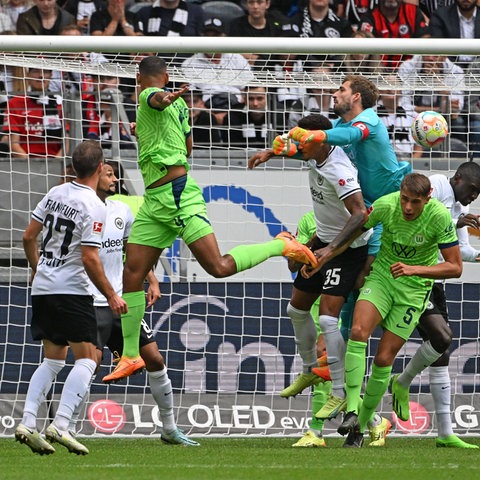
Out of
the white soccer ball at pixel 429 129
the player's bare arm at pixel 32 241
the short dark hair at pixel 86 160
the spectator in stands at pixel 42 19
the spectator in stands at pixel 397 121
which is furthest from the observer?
the spectator in stands at pixel 42 19

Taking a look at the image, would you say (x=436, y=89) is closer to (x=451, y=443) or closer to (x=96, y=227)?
(x=451, y=443)

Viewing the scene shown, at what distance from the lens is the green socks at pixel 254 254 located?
826 cm

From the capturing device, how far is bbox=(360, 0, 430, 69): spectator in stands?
15.2 metres

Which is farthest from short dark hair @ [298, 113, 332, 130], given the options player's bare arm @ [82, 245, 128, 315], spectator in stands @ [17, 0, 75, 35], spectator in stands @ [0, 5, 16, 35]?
spectator in stands @ [0, 5, 16, 35]

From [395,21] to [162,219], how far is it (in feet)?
25.7

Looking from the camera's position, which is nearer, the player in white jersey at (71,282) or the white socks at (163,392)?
the player in white jersey at (71,282)

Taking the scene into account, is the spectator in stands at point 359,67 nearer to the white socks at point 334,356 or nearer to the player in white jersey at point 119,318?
the player in white jersey at point 119,318

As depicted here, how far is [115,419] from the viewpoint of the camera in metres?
10.9

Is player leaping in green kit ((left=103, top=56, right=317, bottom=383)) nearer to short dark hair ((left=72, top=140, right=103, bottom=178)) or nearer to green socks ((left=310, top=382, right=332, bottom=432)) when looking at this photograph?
short dark hair ((left=72, top=140, right=103, bottom=178))

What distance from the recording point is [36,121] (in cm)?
1241

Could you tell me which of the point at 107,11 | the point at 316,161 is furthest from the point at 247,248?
the point at 107,11

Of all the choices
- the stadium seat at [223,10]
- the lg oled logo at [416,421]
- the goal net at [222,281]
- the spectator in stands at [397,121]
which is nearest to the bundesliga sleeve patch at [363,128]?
the goal net at [222,281]

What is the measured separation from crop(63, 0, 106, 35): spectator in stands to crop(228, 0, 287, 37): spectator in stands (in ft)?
5.61

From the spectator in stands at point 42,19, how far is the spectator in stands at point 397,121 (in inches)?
167
